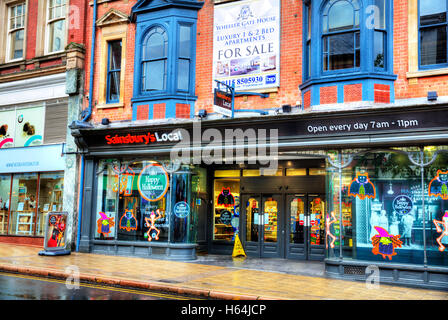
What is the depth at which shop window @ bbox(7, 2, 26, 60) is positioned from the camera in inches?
706

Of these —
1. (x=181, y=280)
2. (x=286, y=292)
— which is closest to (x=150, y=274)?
(x=181, y=280)

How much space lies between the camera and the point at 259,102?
509 inches

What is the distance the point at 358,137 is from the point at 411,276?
3.55 meters

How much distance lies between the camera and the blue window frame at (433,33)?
35.4ft

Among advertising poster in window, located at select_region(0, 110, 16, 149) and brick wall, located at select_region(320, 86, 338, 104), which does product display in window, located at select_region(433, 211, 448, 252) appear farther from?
advertising poster in window, located at select_region(0, 110, 16, 149)

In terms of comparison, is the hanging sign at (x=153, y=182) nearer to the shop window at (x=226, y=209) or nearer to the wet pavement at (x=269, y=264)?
the shop window at (x=226, y=209)

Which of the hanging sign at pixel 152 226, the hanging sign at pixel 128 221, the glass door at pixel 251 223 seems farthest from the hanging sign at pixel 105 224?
the glass door at pixel 251 223

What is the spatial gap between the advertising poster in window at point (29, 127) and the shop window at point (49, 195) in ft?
4.85

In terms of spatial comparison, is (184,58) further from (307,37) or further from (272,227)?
(272,227)

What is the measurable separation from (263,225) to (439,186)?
19.3 feet

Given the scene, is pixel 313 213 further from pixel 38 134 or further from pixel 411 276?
pixel 38 134

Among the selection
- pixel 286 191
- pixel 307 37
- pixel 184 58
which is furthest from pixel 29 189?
pixel 307 37


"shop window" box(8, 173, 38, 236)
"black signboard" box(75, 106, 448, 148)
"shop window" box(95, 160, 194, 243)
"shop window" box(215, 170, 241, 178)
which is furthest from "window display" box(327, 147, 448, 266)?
"shop window" box(8, 173, 38, 236)
